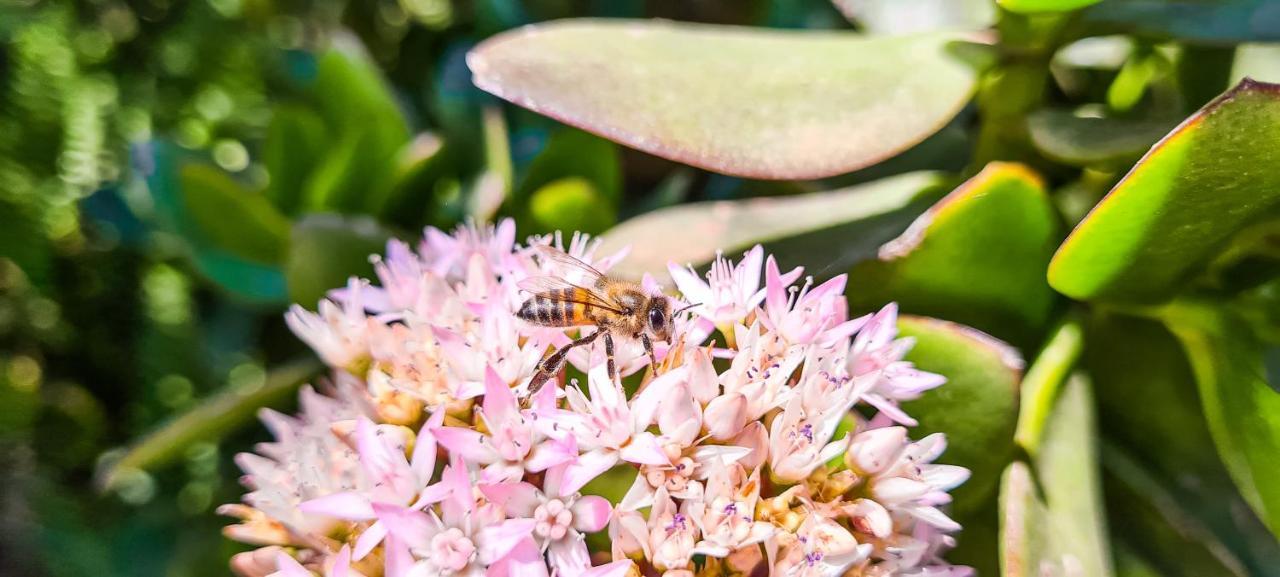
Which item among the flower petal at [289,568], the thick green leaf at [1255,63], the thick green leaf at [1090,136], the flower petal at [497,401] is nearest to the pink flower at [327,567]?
the flower petal at [289,568]

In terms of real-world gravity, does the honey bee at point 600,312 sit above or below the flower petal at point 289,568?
above

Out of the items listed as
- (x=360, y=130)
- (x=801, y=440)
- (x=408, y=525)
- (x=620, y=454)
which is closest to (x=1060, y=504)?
(x=801, y=440)

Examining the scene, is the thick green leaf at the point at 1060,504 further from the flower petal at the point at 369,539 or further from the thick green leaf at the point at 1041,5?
the flower petal at the point at 369,539

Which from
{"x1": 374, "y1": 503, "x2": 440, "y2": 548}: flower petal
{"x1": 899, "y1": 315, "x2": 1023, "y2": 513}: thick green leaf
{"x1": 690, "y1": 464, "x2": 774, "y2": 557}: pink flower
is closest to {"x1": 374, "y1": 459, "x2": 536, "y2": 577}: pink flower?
{"x1": 374, "y1": 503, "x2": 440, "y2": 548}: flower petal

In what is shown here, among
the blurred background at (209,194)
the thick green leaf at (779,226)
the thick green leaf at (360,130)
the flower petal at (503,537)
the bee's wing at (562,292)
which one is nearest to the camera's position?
the flower petal at (503,537)

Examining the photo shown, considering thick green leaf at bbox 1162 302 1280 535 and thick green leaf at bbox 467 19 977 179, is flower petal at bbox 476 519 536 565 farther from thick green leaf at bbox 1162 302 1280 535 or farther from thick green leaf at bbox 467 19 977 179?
thick green leaf at bbox 1162 302 1280 535

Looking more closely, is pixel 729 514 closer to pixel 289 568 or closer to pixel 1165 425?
pixel 289 568

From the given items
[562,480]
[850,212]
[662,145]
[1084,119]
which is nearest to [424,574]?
[562,480]
